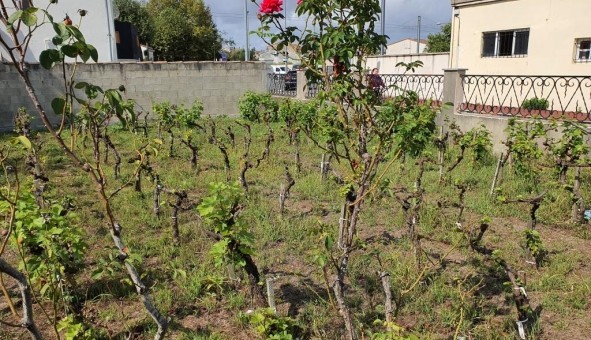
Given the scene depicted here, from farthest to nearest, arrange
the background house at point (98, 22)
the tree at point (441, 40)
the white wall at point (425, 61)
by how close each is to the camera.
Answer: the tree at point (441, 40)
the background house at point (98, 22)
the white wall at point (425, 61)

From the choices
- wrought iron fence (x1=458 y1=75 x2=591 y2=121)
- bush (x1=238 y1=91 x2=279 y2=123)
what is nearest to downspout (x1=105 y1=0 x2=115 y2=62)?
bush (x1=238 y1=91 x2=279 y2=123)

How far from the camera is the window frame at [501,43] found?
12.0 m

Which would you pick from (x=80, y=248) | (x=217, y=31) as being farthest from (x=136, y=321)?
(x=217, y=31)

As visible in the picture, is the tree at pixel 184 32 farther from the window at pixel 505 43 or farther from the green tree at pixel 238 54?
the window at pixel 505 43

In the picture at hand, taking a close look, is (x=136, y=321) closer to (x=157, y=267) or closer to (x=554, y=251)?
(x=157, y=267)

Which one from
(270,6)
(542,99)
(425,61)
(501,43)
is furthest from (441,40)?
(270,6)

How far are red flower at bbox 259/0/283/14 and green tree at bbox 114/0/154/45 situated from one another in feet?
116

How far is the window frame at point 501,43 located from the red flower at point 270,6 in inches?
432

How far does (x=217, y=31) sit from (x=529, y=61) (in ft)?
92.3

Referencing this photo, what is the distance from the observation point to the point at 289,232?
4137 mm

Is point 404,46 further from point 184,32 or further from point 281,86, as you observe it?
point 281,86

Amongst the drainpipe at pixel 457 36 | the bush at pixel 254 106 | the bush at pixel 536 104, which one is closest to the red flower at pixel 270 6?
the bush at pixel 254 106

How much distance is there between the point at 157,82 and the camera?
1126 centimetres

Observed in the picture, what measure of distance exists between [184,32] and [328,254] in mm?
28676
